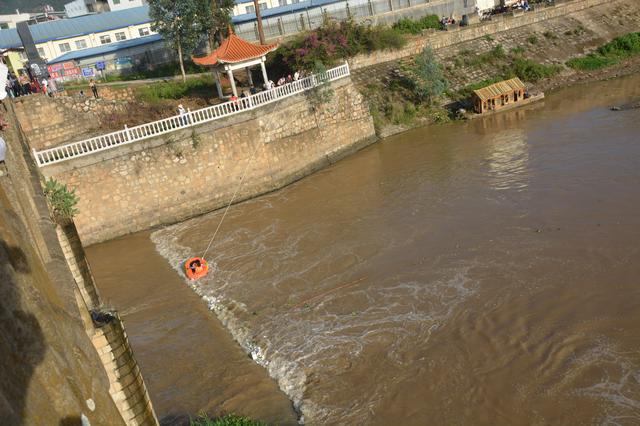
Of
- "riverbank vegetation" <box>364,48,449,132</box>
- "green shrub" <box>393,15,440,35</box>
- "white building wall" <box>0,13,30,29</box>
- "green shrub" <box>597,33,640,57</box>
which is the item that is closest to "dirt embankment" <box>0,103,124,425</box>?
"riverbank vegetation" <box>364,48,449,132</box>

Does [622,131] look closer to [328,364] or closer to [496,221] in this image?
[496,221]

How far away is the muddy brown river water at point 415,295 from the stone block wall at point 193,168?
0.93 m

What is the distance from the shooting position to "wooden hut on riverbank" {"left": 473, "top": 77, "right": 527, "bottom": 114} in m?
26.9

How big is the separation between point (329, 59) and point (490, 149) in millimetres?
10376

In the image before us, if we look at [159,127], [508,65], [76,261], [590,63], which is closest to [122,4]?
[159,127]

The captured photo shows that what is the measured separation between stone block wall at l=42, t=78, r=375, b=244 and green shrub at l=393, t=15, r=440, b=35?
14782mm

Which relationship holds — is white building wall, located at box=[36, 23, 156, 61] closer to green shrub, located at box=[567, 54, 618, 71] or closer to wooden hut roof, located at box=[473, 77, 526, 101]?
wooden hut roof, located at box=[473, 77, 526, 101]

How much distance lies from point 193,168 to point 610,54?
2948 centimetres

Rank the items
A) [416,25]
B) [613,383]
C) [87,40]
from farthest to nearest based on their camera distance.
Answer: [87,40]
[416,25]
[613,383]

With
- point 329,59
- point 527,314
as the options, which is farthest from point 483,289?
point 329,59

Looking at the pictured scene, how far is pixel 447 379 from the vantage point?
9.17 m

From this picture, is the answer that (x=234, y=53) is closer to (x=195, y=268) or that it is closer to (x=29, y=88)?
(x=29, y=88)

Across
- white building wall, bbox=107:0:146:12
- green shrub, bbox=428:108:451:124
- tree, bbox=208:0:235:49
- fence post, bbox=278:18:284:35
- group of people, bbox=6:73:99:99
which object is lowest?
green shrub, bbox=428:108:451:124

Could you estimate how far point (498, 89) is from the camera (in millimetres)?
27359
